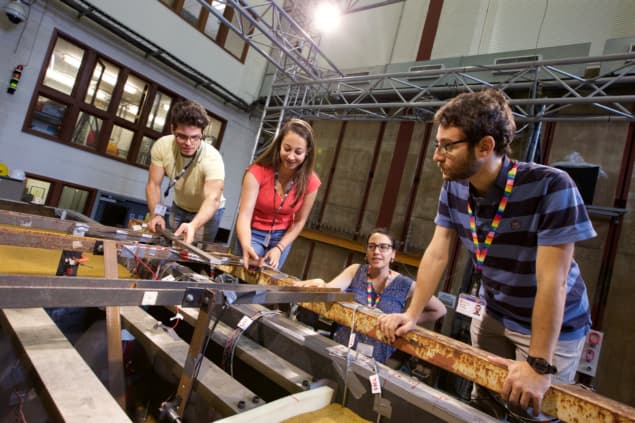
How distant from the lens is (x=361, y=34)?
8.62 m

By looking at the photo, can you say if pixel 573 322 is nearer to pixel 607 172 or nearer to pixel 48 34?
pixel 607 172

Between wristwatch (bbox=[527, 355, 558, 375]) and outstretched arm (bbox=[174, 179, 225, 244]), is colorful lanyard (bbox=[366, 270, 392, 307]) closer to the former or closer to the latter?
outstretched arm (bbox=[174, 179, 225, 244])

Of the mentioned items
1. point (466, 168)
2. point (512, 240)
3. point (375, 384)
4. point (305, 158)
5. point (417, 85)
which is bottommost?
point (375, 384)

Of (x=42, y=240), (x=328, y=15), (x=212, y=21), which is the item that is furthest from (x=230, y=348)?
(x=212, y=21)

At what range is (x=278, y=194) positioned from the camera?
2.38 m

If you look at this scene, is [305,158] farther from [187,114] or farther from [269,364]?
[269,364]

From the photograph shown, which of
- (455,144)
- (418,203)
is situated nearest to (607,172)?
(418,203)

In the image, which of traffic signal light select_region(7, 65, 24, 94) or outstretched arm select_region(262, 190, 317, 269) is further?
traffic signal light select_region(7, 65, 24, 94)

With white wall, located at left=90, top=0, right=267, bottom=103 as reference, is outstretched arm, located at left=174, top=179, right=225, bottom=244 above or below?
below

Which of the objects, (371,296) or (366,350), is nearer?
(366,350)

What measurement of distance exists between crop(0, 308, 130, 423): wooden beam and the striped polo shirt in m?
1.33

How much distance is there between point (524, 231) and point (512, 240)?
0.06m

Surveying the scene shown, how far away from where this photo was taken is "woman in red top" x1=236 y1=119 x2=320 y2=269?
2.21 m

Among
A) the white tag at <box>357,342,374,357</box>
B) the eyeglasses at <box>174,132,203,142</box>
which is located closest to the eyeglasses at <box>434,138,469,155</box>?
the white tag at <box>357,342,374,357</box>
